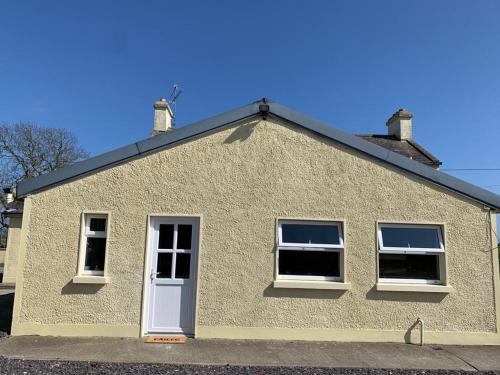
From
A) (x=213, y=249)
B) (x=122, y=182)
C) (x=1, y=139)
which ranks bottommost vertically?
(x=213, y=249)

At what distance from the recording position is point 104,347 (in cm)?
583

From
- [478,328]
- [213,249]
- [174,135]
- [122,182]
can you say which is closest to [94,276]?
[122,182]

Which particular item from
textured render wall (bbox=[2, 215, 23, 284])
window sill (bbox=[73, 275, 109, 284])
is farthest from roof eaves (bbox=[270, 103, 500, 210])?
textured render wall (bbox=[2, 215, 23, 284])

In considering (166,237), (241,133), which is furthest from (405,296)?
(166,237)

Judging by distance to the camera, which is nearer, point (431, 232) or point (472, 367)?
point (472, 367)

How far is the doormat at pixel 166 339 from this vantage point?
613cm

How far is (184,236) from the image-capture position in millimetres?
6762

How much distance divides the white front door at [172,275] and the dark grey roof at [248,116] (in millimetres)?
1373

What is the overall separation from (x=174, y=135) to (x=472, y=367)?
5.91m

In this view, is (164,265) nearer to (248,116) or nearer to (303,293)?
(303,293)

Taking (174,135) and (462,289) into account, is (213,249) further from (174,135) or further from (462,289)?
(462,289)

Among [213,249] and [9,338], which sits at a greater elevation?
[213,249]

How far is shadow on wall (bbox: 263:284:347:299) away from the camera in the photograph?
21.4 feet

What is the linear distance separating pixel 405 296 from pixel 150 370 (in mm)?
4372
